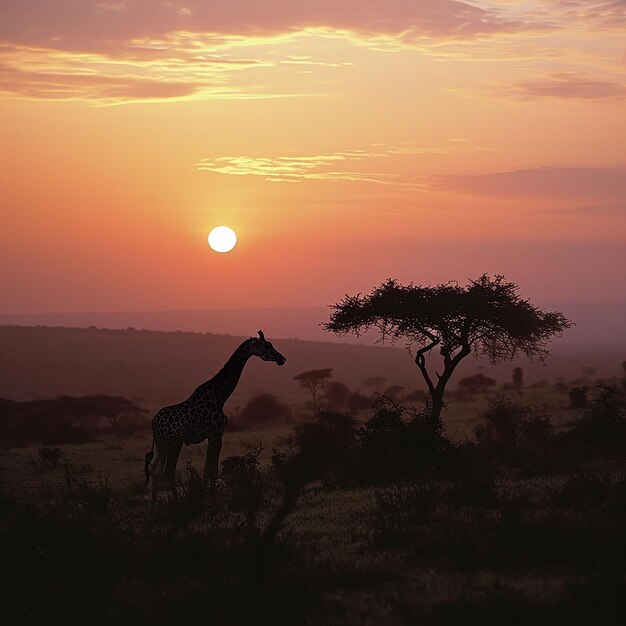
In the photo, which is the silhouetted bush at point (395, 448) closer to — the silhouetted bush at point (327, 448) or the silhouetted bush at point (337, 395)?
the silhouetted bush at point (327, 448)

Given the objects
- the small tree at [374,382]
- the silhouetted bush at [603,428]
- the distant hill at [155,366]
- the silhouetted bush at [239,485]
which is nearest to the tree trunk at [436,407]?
the silhouetted bush at [603,428]

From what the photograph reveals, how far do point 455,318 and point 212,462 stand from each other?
374 inches

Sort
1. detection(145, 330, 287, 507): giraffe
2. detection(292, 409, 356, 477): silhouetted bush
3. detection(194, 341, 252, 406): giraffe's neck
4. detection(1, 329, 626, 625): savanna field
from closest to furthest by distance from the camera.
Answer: detection(1, 329, 626, 625): savanna field < detection(145, 330, 287, 507): giraffe < detection(194, 341, 252, 406): giraffe's neck < detection(292, 409, 356, 477): silhouetted bush

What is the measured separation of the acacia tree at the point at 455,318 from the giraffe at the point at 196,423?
7.73 m

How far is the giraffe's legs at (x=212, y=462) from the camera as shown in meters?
18.4

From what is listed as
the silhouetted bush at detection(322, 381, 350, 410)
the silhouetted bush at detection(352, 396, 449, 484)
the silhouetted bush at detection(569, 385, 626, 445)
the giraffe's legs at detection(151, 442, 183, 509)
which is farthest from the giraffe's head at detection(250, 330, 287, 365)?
the silhouetted bush at detection(322, 381, 350, 410)

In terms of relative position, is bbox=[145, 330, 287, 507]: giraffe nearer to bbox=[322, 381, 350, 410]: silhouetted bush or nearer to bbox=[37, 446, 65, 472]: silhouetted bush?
bbox=[37, 446, 65, 472]: silhouetted bush

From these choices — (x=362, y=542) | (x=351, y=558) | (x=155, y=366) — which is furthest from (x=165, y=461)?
(x=155, y=366)

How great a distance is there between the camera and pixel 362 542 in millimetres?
13812

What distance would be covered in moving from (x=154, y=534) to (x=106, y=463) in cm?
1860

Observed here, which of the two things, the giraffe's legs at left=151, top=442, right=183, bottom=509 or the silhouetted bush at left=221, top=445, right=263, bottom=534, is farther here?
the giraffe's legs at left=151, top=442, right=183, bottom=509

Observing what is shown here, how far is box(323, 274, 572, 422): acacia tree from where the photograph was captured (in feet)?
84.6

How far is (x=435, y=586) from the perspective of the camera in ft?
37.5

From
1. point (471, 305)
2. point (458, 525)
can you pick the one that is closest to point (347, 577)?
point (458, 525)
